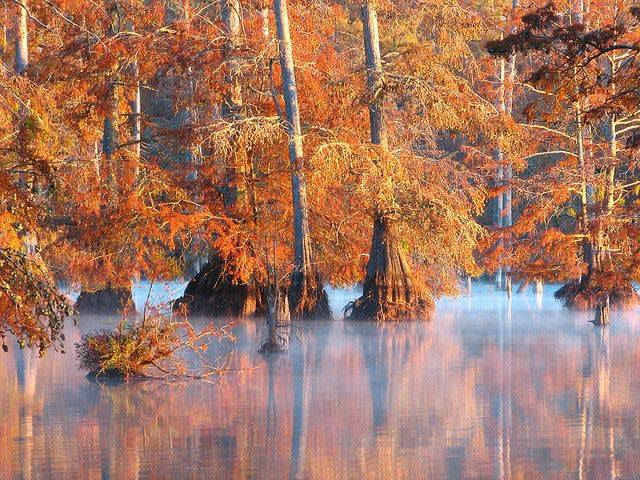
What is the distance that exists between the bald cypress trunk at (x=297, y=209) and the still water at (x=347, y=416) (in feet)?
12.1

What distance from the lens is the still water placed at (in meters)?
9.20

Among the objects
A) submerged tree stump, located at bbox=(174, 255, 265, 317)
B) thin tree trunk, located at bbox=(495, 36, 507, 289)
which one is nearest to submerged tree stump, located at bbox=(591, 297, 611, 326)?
thin tree trunk, located at bbox=(495, 36, 507, 289)

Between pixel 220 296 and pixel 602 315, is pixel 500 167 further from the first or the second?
pixel 220 296

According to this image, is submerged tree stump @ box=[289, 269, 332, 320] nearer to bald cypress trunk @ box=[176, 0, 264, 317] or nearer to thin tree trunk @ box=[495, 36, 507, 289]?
bald cypress trunk @ box=[176, 0, 264, 317]

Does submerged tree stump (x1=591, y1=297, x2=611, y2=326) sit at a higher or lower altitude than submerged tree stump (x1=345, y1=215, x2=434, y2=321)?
lower

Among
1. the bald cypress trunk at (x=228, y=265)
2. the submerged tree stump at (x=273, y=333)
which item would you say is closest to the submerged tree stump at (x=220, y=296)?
the bald cypress trunk at (x=228, y=265)

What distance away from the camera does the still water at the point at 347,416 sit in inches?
362

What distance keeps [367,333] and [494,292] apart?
62.5 feet

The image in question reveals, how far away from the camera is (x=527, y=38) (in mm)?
14477

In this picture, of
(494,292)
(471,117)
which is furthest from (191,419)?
(494,292)

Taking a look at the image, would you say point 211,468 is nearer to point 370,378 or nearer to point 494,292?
point 370,378

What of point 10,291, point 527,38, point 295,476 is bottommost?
point 295,476

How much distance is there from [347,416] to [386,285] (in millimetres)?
12789

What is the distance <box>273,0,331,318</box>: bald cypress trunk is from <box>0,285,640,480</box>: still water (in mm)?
3696
